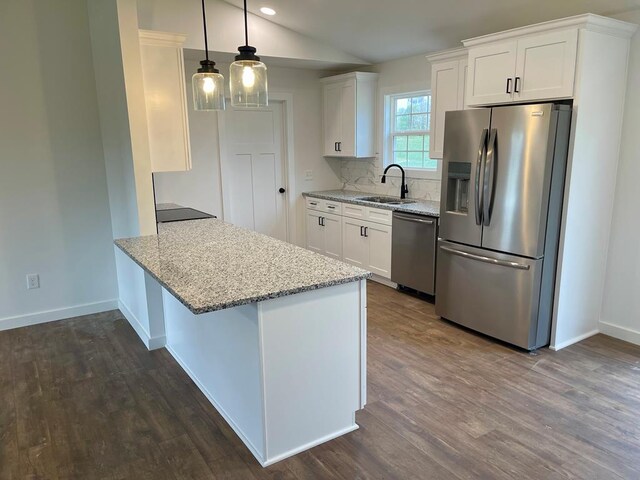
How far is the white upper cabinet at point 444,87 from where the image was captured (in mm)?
3984

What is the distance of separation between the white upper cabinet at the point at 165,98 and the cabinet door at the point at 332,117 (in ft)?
8.20

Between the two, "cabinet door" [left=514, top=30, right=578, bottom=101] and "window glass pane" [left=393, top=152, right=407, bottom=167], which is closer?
"cabinet door" [left=514, top=30, right=578, bottom=101]

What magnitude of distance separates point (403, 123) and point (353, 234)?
1.37 metres

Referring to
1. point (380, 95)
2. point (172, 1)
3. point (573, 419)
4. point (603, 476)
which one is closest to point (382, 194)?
point (380, 95)

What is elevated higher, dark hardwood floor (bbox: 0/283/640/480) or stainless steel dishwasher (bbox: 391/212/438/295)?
stainless steel dishwasher (bbox: 391/212/438/295)

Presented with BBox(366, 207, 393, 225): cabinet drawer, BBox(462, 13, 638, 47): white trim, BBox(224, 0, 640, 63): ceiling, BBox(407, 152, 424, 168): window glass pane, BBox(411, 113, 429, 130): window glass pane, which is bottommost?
BBox(366, 207, 393, 225): cabinet drawer

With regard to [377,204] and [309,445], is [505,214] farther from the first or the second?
[309,445]

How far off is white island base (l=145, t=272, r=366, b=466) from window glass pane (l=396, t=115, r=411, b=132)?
10.7 ft

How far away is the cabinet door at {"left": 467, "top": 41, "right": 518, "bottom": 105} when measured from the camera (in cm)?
325

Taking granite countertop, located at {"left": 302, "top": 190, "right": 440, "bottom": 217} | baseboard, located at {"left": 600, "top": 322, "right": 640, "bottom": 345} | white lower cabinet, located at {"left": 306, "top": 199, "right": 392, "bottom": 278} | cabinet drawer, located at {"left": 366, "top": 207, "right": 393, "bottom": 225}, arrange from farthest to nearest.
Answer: white lower cabinet, located at {"left": 306, "top": 199, "right": 392, "bottom": 278} < cabinet drawer, located at {"left": 366, "top": 207, "right": 393, "bottom": 225} < granite countertop, located at {"left": 302, "top": 190, "right": 440, "bottom": 217} < baseboard, located at {"left": 600, "top": 322, "right": 640, "bottom": 345}

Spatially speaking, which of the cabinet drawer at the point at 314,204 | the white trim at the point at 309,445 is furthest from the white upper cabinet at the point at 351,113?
the white trim at the point at 309,445

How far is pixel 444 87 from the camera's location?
4156 mm

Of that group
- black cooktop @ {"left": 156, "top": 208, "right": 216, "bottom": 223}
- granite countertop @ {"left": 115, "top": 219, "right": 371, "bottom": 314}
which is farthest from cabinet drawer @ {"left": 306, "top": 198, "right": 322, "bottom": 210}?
granite countertop @ {"left": 115, "top": 219, "right": 371, "bottom": 314}

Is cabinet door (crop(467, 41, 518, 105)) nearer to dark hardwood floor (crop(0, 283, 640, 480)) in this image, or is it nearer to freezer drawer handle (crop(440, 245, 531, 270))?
freezer drawer handle (crop(440, 245, 531, 270))
